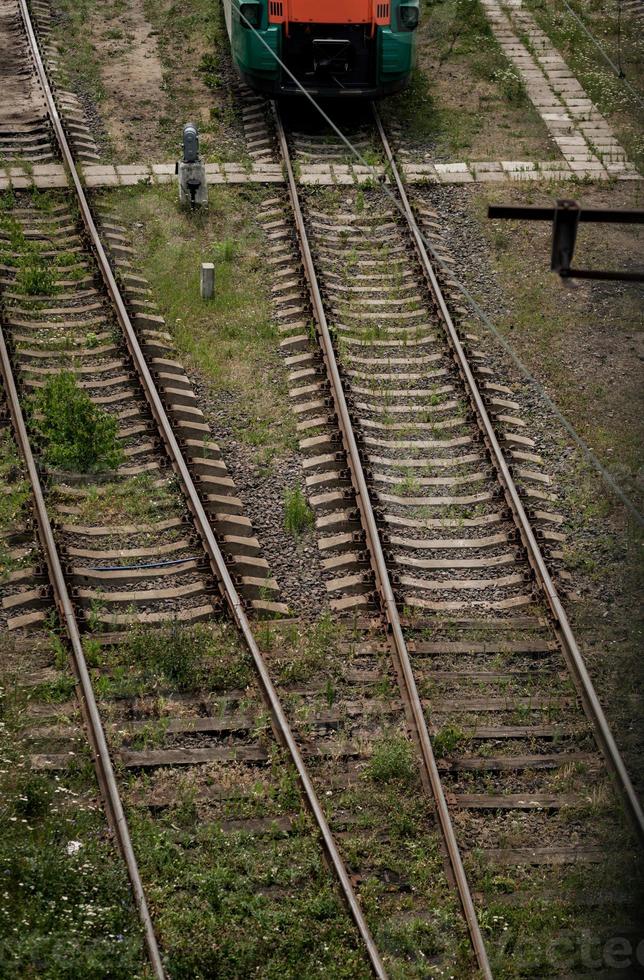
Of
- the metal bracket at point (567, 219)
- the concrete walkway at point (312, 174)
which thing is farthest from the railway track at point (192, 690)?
the concrete walkway at point (312, 174)

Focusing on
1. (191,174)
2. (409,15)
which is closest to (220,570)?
(191,174)

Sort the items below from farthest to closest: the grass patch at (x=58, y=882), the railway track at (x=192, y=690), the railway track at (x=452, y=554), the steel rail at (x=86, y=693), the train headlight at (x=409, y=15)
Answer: the train headlight at (x=409, y=15), the railway track at (x=452, y=554), the railway track at (x=192, y=690), the steel rail at (x=86, y=693), the grass patch at (x=58, y=882)

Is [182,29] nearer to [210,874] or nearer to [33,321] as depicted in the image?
[33,321]

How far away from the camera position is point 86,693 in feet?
30.9

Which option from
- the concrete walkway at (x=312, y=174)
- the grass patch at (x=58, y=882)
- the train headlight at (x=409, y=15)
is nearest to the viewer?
the grass patch at (x=58, y=882)

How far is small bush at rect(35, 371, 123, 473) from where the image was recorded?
38.9 ft

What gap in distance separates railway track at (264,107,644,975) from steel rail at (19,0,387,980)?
76 cm

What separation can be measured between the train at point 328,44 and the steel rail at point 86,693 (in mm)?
7060

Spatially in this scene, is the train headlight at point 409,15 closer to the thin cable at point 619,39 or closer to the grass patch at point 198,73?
the grass patch at point 198,73

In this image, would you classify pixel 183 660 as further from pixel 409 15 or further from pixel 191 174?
pixel 409 15

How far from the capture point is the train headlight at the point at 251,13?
1695 centimetres

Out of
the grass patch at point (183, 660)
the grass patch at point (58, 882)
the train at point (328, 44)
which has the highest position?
the train at point (328, 44)

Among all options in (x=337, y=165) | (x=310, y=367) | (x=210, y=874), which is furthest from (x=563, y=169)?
(x=210, y=874)

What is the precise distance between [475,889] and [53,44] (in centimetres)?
1659
